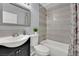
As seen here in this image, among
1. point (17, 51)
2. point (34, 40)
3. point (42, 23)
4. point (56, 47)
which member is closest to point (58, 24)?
point (42, 23)

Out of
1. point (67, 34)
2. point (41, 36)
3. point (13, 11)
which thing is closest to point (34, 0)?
point (13, 11)

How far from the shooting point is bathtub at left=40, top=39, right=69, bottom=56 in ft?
5.32

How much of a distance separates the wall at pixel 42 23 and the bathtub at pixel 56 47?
14 centimetres

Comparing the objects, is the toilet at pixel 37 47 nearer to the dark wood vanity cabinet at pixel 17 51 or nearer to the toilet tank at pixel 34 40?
the toilet tank at pixel 34 40

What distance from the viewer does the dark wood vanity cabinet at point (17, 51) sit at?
130 cm

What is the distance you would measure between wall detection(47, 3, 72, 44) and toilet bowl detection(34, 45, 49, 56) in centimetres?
Result: 27

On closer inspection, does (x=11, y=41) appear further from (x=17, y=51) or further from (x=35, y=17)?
(x=35, y=17)

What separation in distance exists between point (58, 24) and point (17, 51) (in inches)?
41.3

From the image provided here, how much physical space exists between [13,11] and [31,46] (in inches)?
32.0

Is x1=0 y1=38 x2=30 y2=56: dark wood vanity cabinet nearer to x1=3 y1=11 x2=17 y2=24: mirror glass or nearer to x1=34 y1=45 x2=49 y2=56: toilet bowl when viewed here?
x1=34 y1=45 x2=49 y2=56: toilet bowl

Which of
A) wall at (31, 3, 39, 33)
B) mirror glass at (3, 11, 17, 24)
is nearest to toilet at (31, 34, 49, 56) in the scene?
wall at (31, 3, 39, 33)

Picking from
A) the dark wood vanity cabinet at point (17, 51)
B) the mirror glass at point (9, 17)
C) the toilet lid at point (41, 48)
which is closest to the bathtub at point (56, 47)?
the toilet lid at point (41, 48)

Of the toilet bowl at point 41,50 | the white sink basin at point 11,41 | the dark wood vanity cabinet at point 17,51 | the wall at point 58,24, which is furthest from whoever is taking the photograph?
the wall at point 58,24

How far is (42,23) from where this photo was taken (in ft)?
5.36
